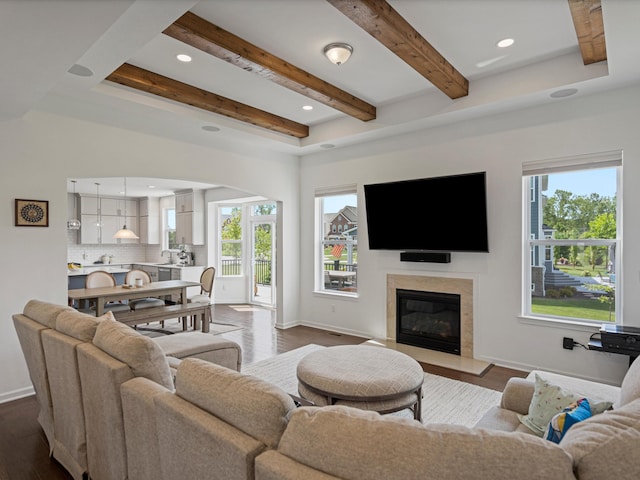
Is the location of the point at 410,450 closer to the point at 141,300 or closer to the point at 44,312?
the point at 44,312

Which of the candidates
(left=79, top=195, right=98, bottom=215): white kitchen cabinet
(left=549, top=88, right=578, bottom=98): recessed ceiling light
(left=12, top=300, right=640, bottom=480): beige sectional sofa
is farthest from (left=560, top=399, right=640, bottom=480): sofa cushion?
(left=79, top=195, right=98, bottom=215): white kitchen cabinet

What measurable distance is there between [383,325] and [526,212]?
233 cm

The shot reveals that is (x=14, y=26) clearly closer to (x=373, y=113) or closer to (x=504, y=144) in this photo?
(x=373, y=113)

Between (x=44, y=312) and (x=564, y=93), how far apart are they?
4760 mm

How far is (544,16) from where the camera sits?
2.69 m

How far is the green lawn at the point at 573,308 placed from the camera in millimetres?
3624

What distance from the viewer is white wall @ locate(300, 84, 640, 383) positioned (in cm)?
340

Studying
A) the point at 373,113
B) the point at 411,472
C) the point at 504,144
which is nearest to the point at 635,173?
the point at 504,144

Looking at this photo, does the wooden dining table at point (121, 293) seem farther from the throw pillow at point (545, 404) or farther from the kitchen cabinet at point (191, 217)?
the throw pillow at point (545, 404)

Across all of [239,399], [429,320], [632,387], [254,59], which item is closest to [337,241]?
[429,320]

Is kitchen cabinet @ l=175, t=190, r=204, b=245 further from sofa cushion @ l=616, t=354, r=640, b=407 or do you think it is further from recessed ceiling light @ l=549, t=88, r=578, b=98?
sofa cushion @ l=616, t=354, r=640, b=407

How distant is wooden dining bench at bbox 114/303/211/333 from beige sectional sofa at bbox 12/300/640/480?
276 cm

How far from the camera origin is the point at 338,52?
3037 millimetres

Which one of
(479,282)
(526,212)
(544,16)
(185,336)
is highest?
(544,16)
